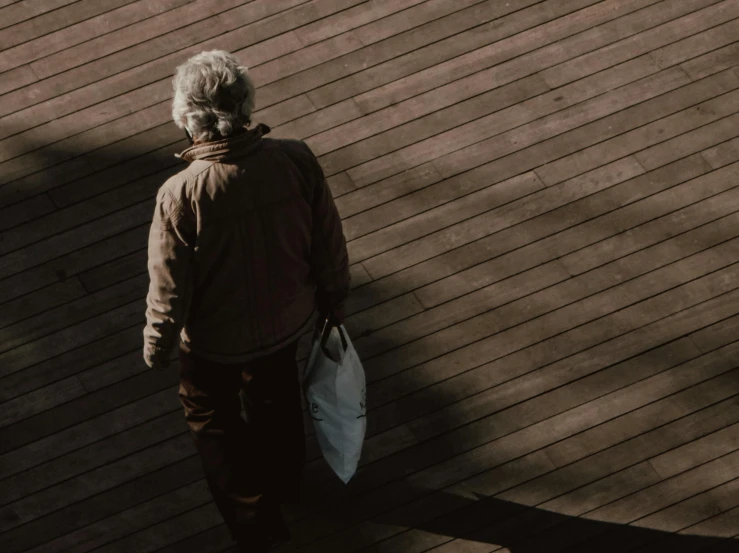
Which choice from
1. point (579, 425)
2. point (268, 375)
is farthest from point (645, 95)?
point (268, 375)

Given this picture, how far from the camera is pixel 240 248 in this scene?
2701mm

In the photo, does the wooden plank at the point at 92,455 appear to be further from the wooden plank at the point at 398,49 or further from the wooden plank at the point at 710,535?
the wooden plank at the point at 710,535

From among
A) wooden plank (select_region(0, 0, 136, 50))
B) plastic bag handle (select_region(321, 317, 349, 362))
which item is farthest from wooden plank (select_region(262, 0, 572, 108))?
plastic bag handle (select_region(321, 317, 349, 362))

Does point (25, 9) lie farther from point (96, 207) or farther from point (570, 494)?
point (570, 494)

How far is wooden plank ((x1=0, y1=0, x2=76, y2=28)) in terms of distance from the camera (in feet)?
14.9

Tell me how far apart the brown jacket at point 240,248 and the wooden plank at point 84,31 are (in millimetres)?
2083

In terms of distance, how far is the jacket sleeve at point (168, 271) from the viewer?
104 inches

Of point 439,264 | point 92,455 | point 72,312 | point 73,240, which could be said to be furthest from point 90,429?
point 439,264

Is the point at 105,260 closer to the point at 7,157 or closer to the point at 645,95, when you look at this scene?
the point at 7,157

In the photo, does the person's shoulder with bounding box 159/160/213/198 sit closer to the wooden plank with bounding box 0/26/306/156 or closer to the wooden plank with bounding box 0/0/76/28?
the wooden plank with bounding box 0/26/306/156

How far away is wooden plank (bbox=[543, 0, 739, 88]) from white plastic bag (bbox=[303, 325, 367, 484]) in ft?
5.96

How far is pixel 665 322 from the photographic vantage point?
157 inches

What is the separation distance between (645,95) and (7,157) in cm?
283

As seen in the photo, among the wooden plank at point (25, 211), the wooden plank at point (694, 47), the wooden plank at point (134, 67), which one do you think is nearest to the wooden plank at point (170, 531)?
the wooden plank at point (25, 211)
